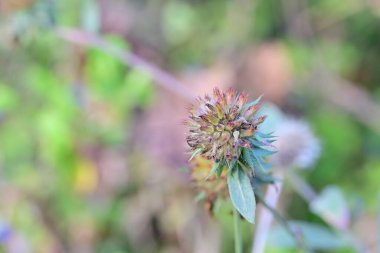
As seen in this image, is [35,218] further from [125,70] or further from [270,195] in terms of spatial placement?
[270,195]

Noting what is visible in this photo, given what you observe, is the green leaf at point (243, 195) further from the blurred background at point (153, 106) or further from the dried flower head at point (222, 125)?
the blurred background at point (153, 106)

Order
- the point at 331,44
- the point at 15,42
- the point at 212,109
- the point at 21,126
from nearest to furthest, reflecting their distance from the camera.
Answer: the point at 212,109 → the point at 15,42 → the point at 21,126 → the point at 331,44

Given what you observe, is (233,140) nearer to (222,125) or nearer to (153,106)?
(222,125)

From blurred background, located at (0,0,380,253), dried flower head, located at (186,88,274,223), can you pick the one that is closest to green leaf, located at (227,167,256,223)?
dried flower head, located at (186,88,274,223)

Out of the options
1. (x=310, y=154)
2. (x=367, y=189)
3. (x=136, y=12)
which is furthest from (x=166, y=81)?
(x=136, y=12)

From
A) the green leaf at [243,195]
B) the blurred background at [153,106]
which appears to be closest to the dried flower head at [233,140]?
the green leaf at [243,195]

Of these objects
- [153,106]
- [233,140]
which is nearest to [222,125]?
[233,140]
